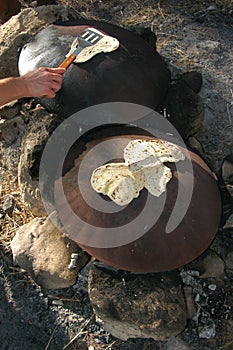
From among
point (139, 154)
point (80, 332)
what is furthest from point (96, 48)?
point (80, 332)

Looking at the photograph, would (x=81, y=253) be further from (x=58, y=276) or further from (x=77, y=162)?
(x=77, y=162)

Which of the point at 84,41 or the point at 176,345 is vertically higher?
the point at 84,41

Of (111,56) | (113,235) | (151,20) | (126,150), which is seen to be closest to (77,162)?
(126,150)

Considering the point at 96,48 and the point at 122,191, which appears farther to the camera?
the point at 96,48

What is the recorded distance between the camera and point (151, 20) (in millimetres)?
3711

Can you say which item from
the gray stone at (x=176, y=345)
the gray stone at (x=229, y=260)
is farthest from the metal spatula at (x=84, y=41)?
the gray stone at (x=176, y=345)

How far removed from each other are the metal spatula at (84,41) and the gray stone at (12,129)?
2.34 feet

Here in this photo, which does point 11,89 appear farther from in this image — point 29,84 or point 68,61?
point 68,61

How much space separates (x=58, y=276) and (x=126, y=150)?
0.87m

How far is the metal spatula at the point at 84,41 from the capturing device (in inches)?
97.9

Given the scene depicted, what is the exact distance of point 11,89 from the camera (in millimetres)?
2326

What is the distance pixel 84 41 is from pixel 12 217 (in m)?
1.25

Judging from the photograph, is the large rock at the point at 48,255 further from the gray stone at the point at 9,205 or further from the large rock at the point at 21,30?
the large rock at the point at 21,30

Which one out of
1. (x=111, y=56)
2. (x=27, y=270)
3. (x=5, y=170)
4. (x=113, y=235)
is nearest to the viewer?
(x=113, y=235)
